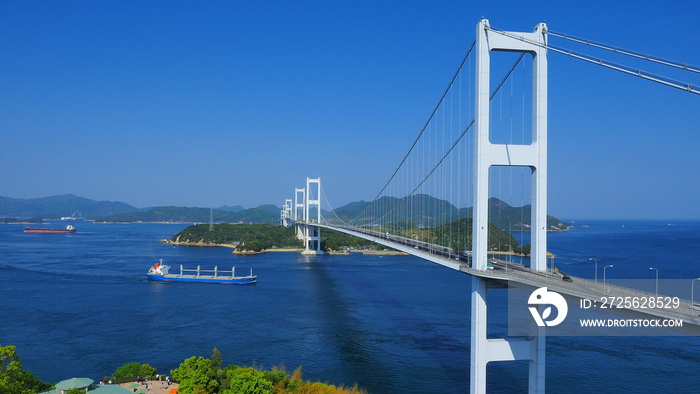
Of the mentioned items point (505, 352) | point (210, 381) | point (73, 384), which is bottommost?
point (73, 384)

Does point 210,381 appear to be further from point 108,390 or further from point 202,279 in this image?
point 202,279

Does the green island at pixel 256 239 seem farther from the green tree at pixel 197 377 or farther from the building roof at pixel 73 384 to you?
the building roof at pixel 73 384

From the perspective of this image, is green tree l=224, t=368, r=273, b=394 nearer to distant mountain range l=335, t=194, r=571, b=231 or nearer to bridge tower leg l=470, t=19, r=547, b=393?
bridge tower leg l=470, t=19, r=547, b=393

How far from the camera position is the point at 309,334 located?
14547 millimetres

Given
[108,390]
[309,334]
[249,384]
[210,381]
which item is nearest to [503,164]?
[249,384]

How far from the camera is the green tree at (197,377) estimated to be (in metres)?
8.48

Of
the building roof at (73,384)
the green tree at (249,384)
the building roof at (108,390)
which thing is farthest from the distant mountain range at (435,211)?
the building roof at (73,384)

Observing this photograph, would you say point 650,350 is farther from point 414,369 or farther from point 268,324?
point 268,324

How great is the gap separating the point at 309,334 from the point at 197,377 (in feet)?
20.2

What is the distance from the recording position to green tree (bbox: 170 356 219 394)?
8484 mm

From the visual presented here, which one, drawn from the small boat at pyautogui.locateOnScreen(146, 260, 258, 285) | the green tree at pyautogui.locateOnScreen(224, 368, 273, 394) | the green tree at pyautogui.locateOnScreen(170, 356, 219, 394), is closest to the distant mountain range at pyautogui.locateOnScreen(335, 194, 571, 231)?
the green tree at pyautogui.locateOnScreen(224, 368, 273, 394)

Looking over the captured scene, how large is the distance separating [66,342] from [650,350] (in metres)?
15.4

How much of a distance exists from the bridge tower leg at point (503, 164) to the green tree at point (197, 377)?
4.47m

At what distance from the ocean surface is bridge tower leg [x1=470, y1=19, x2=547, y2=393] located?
2.41m
